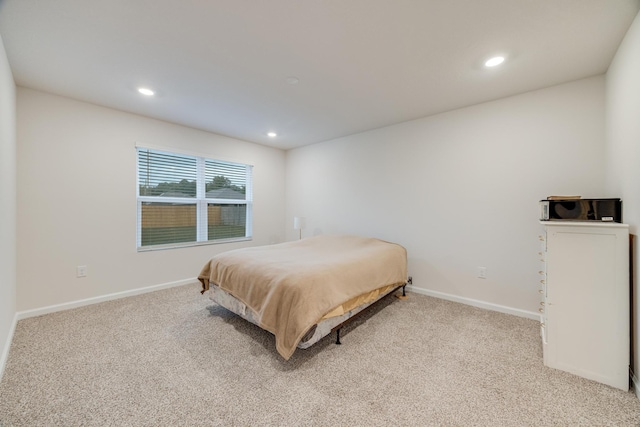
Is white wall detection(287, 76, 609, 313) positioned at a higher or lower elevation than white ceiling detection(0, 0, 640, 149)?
lower

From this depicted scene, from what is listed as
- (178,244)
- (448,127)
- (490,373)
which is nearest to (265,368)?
(490,373)

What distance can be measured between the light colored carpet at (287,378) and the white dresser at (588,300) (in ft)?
0.41

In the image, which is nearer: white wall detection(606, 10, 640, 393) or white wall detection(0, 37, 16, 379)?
white wall detection(606, 10, 640, 393)

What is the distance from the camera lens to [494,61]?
2.08m

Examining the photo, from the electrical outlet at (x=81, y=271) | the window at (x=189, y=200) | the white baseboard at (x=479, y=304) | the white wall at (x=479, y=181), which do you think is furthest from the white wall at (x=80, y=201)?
the white baseboard at (x=479, y=304)

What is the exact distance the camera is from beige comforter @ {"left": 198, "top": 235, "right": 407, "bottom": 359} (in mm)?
1823

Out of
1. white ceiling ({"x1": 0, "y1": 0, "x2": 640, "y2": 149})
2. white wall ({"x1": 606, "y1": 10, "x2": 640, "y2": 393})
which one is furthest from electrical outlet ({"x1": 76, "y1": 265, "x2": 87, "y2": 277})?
white wall ({"x1": 606, "y1": 10, "x2": 640, "y2": 393})

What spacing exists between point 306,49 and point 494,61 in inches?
62.2

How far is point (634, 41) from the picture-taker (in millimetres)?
1637

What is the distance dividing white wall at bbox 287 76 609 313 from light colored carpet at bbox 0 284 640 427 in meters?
0.70

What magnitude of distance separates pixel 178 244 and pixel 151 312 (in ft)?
3.96

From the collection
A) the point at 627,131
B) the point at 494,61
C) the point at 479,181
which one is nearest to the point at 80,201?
the point at 494,61

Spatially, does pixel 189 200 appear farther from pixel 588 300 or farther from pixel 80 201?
pixel 588 300

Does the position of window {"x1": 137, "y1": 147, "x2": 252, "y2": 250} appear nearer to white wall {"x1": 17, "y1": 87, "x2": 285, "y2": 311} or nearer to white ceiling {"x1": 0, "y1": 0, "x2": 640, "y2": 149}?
white wall {"x1": 17, "y1": 87, "x2": 285, "y2": 311}
